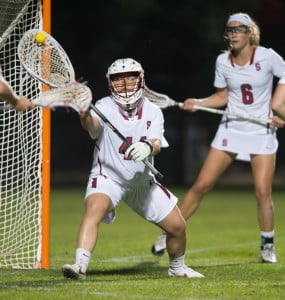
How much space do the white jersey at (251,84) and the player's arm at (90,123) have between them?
1.96 metres

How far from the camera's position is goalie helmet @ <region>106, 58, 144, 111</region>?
251 inches

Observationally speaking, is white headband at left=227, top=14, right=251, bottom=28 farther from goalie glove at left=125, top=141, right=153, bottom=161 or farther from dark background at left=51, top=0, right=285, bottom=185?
dark background at left=51, top=0, right=285, bottom=185

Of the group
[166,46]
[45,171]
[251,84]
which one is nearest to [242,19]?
[251,84]

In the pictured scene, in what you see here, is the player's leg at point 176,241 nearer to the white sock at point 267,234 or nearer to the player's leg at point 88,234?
the player's leg at point 88,234

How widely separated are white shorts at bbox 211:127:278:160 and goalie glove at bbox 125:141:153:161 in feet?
6.61

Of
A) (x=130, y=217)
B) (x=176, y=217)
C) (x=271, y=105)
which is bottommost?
(x=130, y=217)

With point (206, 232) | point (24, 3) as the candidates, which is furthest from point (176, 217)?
point (206, 232)

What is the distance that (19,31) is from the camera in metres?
7.72

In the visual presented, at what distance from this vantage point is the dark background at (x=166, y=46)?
1972 cm

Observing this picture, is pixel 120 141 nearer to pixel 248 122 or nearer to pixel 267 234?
pixel 248 122

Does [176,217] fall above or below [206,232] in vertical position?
above

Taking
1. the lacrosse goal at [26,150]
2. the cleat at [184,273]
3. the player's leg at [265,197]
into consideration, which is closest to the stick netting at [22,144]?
the lacrosse goal at [26,150]

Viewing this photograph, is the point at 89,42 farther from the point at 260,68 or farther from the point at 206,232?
the point at 260,68

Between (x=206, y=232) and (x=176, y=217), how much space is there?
429cm
